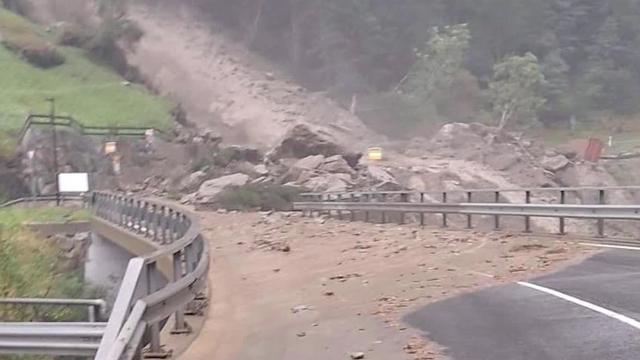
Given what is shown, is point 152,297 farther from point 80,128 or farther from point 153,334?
point 80,128

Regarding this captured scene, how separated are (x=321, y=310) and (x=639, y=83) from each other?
87.7m

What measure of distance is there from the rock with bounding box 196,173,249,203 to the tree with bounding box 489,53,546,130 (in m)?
34.8

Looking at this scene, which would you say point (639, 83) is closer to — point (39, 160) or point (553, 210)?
point (39, 160)

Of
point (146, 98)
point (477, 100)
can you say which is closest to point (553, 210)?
point (146, 98)

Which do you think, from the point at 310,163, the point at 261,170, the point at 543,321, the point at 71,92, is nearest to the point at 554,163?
the point at 310,163

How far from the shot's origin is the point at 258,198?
47.7 m

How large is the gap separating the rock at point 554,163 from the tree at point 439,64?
19859 mm

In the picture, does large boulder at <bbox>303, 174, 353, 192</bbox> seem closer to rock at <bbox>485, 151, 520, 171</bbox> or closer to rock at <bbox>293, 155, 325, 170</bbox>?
rock at <bbox>293, 155, 325, 170</bbox>

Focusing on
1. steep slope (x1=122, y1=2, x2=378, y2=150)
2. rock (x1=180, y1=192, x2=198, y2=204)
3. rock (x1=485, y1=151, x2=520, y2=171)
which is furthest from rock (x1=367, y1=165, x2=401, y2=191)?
steep slope (x1=122, y1=2, x2=378, y2=150)

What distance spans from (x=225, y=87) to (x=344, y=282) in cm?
6787

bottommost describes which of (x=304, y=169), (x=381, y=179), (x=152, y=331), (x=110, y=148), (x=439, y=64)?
(x=152, y=331)

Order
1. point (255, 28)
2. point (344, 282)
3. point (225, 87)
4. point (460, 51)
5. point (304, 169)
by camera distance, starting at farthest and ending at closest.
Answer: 1. point (255, 28)
2. point (460, 51)
3. point (225, 87)
4. point (304, 169)
5. point (344, 282)

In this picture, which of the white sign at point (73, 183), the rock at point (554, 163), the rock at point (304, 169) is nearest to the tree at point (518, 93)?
the rock at point (554, 163)

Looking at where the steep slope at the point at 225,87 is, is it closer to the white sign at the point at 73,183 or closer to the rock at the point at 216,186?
the rock at the point at 216,186
